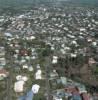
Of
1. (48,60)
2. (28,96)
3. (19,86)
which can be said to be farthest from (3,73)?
(48,60)

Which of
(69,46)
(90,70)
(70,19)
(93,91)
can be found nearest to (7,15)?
(70,19)

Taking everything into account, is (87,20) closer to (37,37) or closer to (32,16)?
(32,16)

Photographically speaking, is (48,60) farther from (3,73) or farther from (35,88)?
(35,88)

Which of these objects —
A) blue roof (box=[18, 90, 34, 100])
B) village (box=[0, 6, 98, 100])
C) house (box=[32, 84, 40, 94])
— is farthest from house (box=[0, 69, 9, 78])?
blue roof (box=[18, 90, 34, 100])

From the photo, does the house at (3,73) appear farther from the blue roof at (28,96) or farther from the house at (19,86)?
the blue roof at (28,96)

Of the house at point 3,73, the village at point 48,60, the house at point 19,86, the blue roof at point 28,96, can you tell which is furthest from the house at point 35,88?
the house at point 3,73

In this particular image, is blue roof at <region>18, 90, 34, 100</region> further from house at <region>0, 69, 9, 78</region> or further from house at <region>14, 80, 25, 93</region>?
house at <region>0, 69, 9, 78</region>

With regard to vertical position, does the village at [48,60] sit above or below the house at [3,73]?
below

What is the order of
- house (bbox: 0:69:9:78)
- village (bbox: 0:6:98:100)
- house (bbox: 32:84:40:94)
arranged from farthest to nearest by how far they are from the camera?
house (bbox: 0:69:9:78) < village (bbox: 0:6:98:100) < house (bbox: 32:84:40:94)
